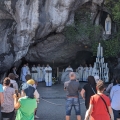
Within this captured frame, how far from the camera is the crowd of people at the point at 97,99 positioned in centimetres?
608

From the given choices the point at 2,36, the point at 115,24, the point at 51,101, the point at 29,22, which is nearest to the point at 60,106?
the point at 51,101

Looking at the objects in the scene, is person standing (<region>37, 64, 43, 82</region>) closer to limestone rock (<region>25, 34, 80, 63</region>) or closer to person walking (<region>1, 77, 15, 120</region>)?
limestone rock (<region>25, 34, 80, 63</region>)

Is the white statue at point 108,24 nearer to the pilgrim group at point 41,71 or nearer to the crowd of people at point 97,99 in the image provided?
the pilgrim group at point 41,71

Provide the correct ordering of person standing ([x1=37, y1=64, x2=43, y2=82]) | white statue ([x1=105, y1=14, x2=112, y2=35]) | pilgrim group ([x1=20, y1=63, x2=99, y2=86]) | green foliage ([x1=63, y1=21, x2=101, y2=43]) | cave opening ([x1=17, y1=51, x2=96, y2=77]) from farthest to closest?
cave opening ([x1=17, y1=51, x2=96, y2=77])
person standing ([x1=37, y1=64, x2=43, y2=82])
pilgrim group ([x1=20, y1=63, x2=99, y2=86])
white statue ([x1=105, y1=14, x2=112, y2=35])
green foliage ([x1=63, y1=21, x2=101, y2=43])

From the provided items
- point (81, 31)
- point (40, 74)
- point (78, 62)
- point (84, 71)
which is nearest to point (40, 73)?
point (40, 74)

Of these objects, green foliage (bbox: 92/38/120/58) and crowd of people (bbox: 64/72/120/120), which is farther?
green foliage (bbox: 92/38/120/58)

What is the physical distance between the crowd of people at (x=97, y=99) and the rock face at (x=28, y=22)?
9.54 metres

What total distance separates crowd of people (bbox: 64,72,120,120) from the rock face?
9.54 m

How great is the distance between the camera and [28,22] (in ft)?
58.1

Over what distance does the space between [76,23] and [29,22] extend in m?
3.34

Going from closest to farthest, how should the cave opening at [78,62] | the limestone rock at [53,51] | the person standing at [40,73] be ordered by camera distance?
1. the limestone rock at [53,51]
2. the person standing at [40,73]
3. the cave opening at [78,62]

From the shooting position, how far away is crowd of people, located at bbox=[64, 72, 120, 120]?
6.08 m

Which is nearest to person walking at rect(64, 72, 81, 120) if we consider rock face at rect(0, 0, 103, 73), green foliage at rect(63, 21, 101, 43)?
rock face at rect(0, 0, 103, 73)

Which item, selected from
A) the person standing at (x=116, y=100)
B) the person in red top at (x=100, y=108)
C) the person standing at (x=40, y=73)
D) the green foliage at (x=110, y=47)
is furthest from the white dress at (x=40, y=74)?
the person in red top at (x=100, y=108)
